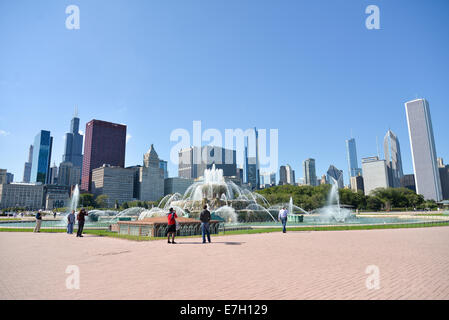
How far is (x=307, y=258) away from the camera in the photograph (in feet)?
30.1

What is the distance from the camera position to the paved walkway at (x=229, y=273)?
216 inches

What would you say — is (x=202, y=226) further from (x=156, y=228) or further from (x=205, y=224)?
(x=156, y=228)

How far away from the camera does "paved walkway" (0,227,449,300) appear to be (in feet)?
18.0

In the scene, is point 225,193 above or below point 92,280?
above

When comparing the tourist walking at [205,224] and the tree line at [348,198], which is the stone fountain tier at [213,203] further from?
the tree line at [348,198]

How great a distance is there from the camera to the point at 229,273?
710 cm

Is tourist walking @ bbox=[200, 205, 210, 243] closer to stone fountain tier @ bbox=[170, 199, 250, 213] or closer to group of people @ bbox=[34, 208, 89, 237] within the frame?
group of people @ bbox=[34, 208, 89, 237]

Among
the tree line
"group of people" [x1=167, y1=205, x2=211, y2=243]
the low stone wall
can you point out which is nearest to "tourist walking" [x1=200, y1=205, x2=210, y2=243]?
"group of people" [x1=167, y1=205, x2=211, y2=243]

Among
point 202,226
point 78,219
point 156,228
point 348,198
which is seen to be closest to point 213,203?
point 78,219
